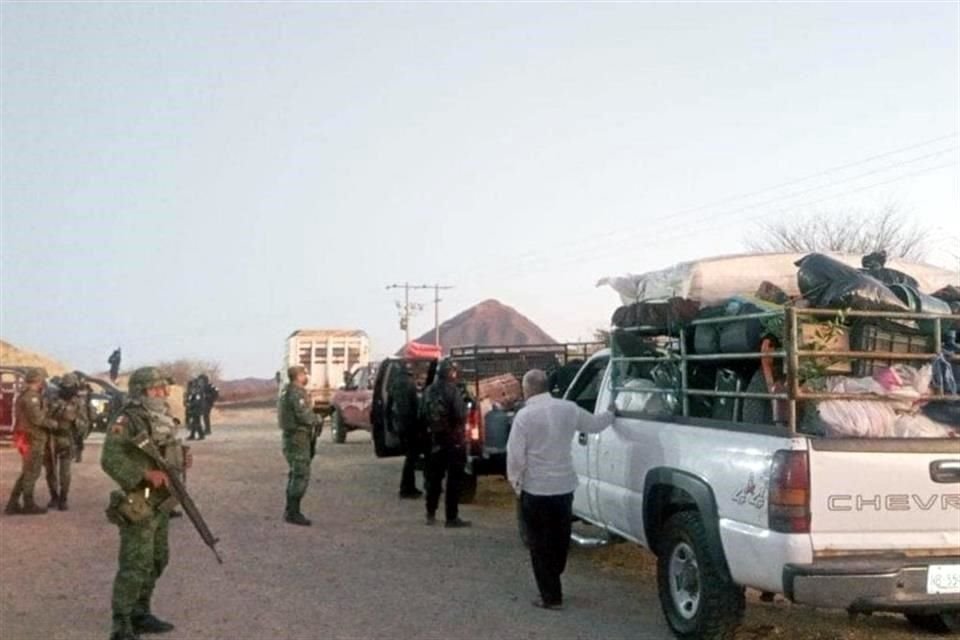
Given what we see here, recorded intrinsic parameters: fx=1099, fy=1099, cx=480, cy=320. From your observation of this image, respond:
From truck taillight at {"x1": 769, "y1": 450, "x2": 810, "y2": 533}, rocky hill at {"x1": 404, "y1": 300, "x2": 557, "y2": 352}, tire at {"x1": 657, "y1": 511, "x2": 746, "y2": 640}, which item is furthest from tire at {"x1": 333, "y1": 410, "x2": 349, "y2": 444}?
rocky hill at {"x1": 404, "y1": 300, "x2": 557, "y2": 352}

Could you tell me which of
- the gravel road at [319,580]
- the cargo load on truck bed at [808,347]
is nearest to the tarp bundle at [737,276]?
the cargo load on truck bed at [808,347]

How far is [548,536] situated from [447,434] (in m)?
3.74

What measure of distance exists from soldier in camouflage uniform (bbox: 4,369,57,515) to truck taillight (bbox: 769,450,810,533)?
9.42 m

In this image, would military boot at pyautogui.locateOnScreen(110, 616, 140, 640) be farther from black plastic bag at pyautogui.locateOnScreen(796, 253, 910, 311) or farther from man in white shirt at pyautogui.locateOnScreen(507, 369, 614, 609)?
black plastic bag at pyautogui.locateOnScreen(796, 253, 910, 311)

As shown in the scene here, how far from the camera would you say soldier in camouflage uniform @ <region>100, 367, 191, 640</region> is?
6.62 metres

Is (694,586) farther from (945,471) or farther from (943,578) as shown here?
(945,471)

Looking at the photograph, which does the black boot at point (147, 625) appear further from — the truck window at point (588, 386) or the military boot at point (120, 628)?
the truck window at point (588, 386)

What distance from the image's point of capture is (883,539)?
17.9ft

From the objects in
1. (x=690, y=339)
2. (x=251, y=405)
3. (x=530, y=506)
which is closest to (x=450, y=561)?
(x=530, y=506)

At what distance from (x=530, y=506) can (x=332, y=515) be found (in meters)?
5.49

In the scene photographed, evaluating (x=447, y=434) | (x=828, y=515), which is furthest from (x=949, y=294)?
(x=447, y=434)

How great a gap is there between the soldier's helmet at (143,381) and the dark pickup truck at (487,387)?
434cm

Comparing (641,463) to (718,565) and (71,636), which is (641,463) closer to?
(718,565)

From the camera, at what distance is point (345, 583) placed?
8781 mm
